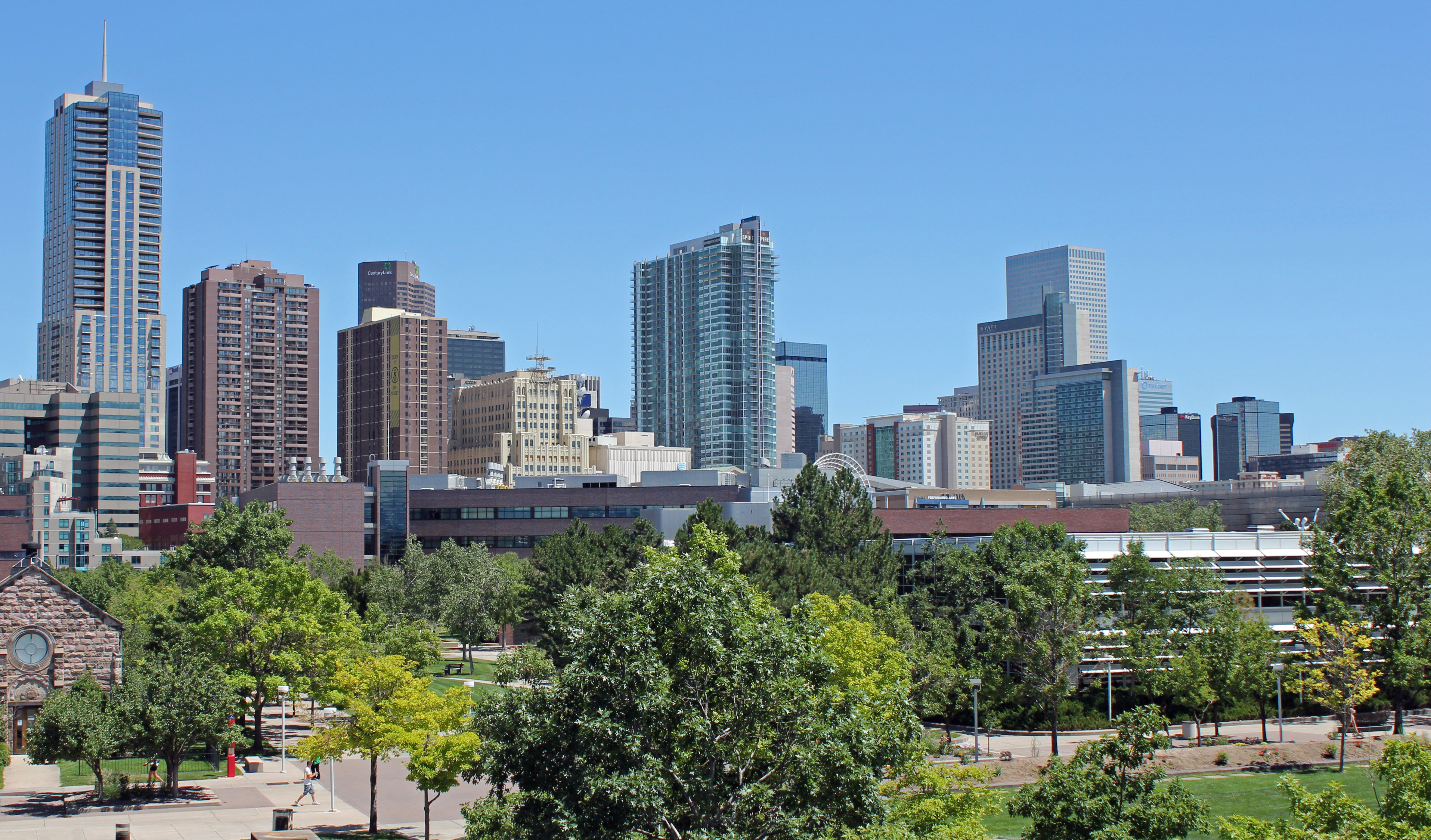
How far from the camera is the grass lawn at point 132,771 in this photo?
50.5m

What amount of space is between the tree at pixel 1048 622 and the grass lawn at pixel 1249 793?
7276 mm

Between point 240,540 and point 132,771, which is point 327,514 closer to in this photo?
point 240,540

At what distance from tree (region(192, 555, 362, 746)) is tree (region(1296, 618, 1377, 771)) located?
43.0 m

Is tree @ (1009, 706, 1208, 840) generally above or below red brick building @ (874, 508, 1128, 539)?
below

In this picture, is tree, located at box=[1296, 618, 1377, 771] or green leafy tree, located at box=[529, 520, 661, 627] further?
green leafy tree, located at box=[529, 520, 661, 627]

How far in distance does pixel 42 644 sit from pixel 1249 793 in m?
48.3

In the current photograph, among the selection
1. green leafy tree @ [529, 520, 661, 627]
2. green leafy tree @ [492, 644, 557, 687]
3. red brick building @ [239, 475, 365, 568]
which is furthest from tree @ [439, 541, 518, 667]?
green leafy tree @ [492, 644, 557, 687]

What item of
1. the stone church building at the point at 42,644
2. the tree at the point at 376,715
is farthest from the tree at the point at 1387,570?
the stone church building at the point at 42,644

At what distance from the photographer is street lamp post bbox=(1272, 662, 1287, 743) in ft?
212

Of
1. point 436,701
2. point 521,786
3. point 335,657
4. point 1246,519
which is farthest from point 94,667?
point 1246,519

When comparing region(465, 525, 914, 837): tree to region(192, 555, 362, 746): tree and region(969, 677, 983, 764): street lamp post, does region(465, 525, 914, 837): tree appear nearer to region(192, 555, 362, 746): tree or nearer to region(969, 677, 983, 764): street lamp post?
region(969, 677, 983, 764): street lamp post

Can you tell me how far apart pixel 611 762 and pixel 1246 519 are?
534 feet

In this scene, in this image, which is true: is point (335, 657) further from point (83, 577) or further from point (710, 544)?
point (83, 577)

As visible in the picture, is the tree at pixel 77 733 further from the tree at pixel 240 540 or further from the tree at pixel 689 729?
the tree at pixel 689 729
